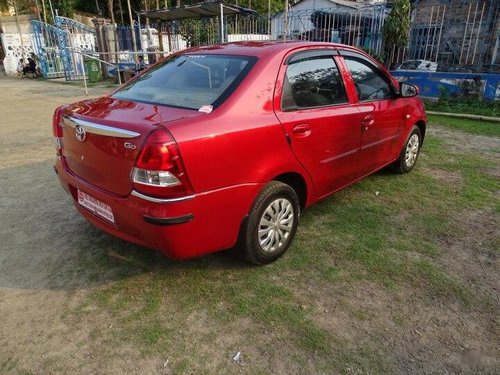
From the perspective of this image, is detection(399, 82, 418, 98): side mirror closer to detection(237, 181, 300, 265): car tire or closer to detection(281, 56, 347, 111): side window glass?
detection(281, 56, 347, 111): side window glass

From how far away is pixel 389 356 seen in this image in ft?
7.72

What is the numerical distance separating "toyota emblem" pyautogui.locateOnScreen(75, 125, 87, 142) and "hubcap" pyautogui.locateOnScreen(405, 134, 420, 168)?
380cm

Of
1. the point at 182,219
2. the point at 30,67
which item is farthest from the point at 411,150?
the point at 30,67

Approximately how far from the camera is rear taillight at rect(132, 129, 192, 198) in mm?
2387

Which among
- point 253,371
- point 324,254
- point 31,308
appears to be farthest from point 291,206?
point 31,308

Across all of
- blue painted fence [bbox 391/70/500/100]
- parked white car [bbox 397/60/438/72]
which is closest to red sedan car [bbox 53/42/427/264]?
blue painted fence [bbox 391/70/500/100]

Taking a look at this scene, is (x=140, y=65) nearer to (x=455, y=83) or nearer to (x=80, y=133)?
(x=455, y=83)

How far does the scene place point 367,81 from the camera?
13.7ft

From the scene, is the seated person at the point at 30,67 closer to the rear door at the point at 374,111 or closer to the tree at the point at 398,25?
the tree at the point at 398,25

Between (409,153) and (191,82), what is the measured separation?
3.19 m

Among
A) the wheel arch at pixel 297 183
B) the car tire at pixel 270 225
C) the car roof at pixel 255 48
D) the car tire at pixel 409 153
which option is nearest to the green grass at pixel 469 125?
the car tire at pixel 409 153

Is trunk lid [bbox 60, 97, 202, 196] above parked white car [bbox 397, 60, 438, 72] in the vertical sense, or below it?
above

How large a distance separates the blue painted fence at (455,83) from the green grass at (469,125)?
139 centimetres

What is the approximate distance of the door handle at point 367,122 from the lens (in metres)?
3.91
